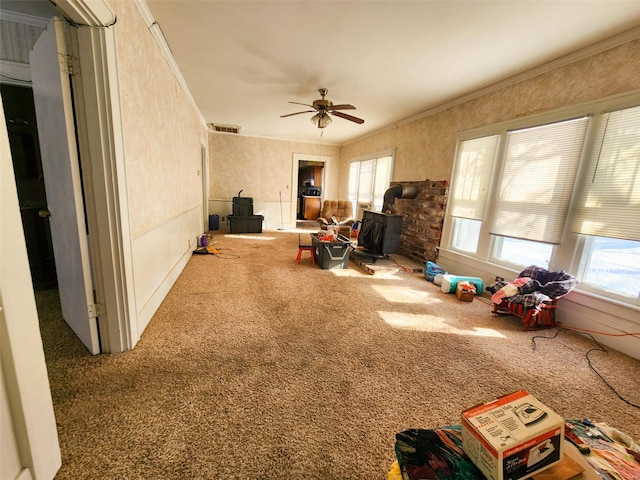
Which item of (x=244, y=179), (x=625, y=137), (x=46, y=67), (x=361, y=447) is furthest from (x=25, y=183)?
(x=625, y=137)

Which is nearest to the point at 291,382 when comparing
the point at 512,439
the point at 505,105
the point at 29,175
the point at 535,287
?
the point at 512,439

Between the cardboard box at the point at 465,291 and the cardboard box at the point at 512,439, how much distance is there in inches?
89.0

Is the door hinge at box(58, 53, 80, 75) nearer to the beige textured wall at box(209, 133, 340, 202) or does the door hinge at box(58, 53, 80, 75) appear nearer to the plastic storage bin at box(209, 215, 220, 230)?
the plastic storage bin at box(209, 215, 220, 230)

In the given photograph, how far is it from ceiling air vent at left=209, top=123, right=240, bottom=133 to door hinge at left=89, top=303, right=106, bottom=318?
16.3 ft

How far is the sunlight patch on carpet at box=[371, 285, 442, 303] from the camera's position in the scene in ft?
9.27

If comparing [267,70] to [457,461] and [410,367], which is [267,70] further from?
[457,461]

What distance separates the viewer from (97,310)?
5.43 ft

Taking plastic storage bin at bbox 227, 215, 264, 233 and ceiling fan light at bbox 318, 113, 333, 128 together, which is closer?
ceiling fan light at bbox 318, 113, 333, 128

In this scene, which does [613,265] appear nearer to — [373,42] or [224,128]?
[373,42]

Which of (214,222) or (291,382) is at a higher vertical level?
(214,222)

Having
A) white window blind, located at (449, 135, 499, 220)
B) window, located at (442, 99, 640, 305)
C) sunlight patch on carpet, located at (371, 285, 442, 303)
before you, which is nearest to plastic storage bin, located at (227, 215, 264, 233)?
sunlight patch on carpet, located at (371, 285, 442, 303)

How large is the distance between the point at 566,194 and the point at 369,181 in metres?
3.76

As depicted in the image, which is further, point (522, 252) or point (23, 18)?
point (522, 252)

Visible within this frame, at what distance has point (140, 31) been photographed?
194cm
